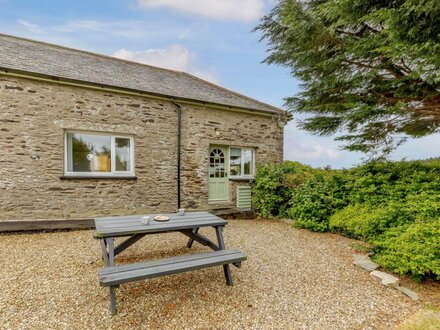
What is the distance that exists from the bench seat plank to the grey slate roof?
5700mm

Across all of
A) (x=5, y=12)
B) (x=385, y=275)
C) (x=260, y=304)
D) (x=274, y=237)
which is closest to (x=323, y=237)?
(x=274, y=237)

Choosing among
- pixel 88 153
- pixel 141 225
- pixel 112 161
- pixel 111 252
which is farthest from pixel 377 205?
pixel 88 153

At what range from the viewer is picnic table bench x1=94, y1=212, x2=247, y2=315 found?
2484 mm

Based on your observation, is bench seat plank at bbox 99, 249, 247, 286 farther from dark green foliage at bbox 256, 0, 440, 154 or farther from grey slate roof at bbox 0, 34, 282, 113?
grey slate roof at bbox 0, 34, 282, 113

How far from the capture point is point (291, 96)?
6.78m

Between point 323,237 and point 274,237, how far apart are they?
4.00ft

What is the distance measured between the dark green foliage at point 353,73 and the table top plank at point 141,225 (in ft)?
12.7

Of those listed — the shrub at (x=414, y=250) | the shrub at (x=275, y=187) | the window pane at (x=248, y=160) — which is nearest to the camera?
the shrub at (x=414, y=250)

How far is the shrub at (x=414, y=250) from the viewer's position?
10.5 ft

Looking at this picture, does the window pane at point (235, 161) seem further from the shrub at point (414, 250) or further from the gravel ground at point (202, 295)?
the shrub at point (414, 250)

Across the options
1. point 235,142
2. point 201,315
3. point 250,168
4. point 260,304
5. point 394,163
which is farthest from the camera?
point 250,168

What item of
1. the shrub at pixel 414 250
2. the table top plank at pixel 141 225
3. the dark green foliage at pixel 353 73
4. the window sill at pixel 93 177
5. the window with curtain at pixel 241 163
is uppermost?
the dark green foliage at pixel 353 73

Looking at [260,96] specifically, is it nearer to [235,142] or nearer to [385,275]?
[235,142]

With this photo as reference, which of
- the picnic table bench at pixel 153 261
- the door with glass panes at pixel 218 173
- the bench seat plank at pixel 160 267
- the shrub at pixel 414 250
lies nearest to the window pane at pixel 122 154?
the door with glass panes at pixel 218 173
